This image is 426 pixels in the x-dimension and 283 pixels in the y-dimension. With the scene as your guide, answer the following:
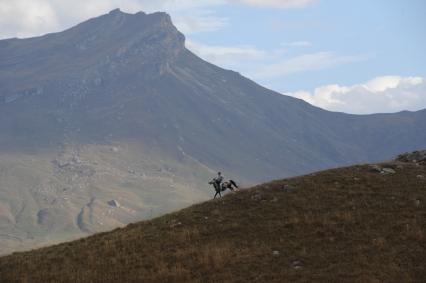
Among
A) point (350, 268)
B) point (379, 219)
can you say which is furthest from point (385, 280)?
point (379, 219)

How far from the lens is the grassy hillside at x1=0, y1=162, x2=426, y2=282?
1070 inches

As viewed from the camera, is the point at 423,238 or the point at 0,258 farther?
the point at 0,258

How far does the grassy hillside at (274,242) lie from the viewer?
2719 cm

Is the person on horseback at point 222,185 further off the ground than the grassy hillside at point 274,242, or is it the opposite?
the person on horseback at point 222,185

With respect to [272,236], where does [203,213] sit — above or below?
above

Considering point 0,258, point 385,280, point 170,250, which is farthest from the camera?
point 0,258

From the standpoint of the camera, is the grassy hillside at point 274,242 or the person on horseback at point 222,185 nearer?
the grassy hillside at point 274,242

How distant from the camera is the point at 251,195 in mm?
38656

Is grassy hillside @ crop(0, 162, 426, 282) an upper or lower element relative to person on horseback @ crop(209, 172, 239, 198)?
lower

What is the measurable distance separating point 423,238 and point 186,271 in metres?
11.2

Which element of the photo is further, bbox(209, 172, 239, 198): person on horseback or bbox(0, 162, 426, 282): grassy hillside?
bbox(209, 172, 239, 198): person on horseback

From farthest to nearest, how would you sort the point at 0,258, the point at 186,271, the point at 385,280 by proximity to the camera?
the point at 0,258 → the point at 186,271 → the point at 385,280

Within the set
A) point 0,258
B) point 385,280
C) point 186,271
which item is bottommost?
point 385,280

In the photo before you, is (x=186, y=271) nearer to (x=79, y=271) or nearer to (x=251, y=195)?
(x=79, y=271)
